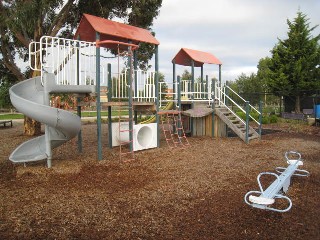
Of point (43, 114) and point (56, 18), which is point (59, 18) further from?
point (43, 114)

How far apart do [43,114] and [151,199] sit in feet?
10.6

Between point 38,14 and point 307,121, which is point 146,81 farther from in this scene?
point 307,121

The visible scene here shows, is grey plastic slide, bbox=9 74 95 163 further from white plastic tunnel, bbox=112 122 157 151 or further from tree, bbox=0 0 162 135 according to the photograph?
tree, bbox=0 0 162 135

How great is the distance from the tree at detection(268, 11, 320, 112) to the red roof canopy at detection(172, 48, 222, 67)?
9.66 meters

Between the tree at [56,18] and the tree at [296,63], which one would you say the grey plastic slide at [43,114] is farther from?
the tree at [296,63]

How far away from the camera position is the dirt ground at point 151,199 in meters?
3.82

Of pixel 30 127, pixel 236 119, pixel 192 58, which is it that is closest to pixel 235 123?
pixel 236 119

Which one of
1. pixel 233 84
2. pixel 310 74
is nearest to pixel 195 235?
pixel 310 74

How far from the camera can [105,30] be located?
8414 mm

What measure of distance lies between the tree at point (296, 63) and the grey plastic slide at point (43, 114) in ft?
59.3

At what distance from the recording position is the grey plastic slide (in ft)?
21.8

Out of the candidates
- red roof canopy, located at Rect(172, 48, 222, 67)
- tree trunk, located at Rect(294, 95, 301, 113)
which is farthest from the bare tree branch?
tree trunk, located at Rect(294, 95, 301, 113)

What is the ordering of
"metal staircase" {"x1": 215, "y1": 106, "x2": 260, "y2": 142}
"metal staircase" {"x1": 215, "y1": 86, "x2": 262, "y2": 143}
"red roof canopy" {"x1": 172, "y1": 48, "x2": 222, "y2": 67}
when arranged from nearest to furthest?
"metal staircase" {"x1": 215, "y1": 86, "x2": 262, "y2": 143}
"metal staircase" {"x1": 215, "y1": 106, "x2": 260, "y2": 142}
"red roof canopy" {"x1": 172, "y1": 48, "x2": 222, "y2": 67}

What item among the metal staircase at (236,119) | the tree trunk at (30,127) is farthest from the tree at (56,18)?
the metal staircase at (236,119)
